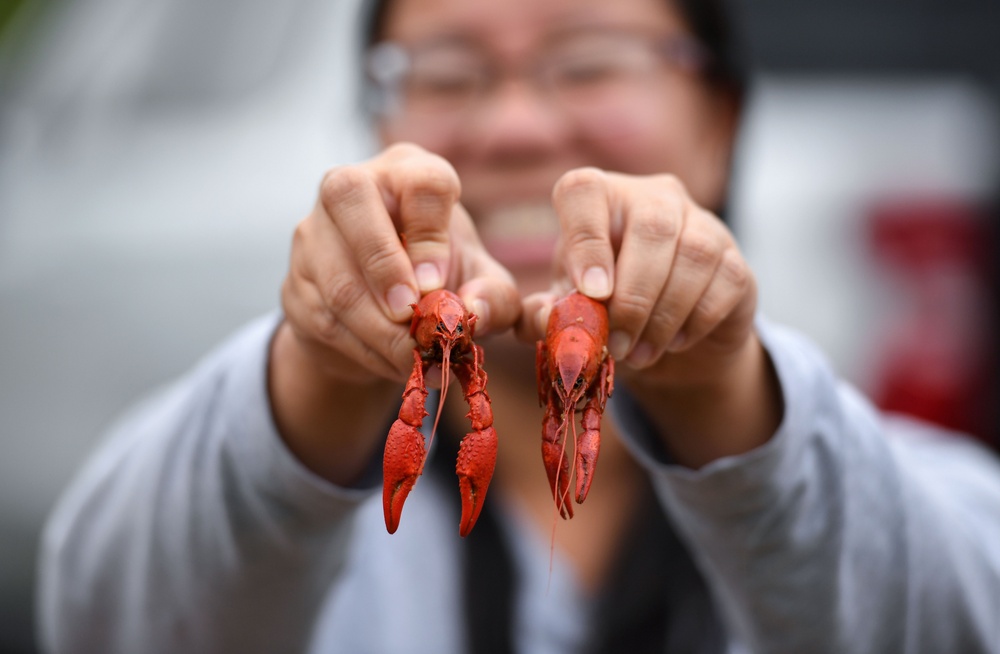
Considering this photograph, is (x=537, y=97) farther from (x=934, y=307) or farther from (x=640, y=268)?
(x=934, y=307)

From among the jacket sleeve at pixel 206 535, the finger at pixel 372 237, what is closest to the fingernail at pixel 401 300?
the finger at pixel 372 237

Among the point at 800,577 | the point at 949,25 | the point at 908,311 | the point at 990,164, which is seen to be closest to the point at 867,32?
the point at 949,25

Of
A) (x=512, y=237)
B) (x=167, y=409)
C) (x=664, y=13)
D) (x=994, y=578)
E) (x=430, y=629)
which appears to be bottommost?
(x=430, y=629)

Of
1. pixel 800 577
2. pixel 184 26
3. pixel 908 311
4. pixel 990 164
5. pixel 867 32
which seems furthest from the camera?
pixel 867 32

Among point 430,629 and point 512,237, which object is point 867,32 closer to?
point 512,237

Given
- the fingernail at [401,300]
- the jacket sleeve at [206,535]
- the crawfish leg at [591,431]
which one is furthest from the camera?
the jacket sleeve at [206,535]

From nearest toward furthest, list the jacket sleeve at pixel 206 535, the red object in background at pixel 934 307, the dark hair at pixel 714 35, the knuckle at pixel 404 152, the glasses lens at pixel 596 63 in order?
the knuckle at pixel 404 152
the jacket sleeve at pixel 206 535
the glasses lens at pixel 596 63
the dark hair at pixel 714 35
the red object in background at pixel 934 307

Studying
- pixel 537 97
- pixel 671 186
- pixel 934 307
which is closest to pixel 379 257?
pixel 671 186

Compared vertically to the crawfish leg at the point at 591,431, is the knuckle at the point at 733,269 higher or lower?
higher

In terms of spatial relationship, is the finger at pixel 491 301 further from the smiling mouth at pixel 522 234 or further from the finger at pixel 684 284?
the smiling mouth at pixel 522 234
